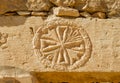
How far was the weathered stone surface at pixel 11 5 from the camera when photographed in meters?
4.79

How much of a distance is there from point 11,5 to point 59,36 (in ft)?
2.21

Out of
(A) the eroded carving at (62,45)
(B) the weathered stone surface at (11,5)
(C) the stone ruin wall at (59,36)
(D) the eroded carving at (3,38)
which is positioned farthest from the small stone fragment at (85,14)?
(D) the eroded carving at (3,38)

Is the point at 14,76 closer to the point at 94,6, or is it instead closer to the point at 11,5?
the point at 11,5

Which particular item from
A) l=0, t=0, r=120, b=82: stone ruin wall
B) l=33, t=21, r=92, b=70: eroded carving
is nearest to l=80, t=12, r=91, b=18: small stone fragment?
l=0, t=0, r=120, b=82: stone ruin wall

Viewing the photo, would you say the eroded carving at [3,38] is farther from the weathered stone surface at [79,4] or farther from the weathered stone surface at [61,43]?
the weathered stone surface at [79,4]

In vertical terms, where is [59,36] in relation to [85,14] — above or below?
below

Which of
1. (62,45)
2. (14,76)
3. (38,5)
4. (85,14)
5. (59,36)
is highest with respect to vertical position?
(38,5)

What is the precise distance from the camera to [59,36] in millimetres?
4727

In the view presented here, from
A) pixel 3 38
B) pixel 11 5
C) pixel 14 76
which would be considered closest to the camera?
pixel 14 76

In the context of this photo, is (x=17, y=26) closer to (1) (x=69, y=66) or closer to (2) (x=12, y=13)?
(2) (x=12, y=13)

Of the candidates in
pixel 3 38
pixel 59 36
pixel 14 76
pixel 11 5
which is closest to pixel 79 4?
pixel 59 36

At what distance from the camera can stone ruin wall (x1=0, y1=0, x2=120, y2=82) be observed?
4.66 metres

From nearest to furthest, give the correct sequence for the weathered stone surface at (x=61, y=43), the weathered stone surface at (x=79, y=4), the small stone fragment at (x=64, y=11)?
the weathered stone surface at (x=61, y=43) → the small stone fragment at (x=64, y=11) → the weathered stone surface at (x=79, y=4)

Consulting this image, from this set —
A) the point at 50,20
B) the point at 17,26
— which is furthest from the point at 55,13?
the point at 17,26
